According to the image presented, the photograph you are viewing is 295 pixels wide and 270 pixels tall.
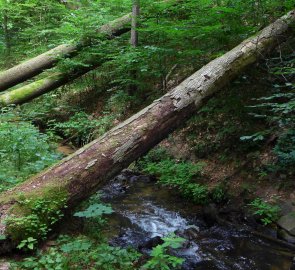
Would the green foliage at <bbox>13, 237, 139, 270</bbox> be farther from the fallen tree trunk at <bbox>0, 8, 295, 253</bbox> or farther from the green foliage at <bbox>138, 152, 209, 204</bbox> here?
the green foliage at <bbox>138, 152, 209, 204</bbox>

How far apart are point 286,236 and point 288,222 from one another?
27cm

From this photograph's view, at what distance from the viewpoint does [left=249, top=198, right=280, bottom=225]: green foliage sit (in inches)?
229

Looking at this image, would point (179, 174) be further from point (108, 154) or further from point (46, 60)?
point (46, 60)

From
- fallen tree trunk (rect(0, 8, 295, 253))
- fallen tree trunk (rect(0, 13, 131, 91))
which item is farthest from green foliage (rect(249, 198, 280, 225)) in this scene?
fallen tree trunk (rect(0, 13, 131, 91))

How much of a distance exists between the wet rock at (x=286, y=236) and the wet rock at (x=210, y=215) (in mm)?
Result: 1122

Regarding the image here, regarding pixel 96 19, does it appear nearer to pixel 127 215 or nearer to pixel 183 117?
pixel 183 117

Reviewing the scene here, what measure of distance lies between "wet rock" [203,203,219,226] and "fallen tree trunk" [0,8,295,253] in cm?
179

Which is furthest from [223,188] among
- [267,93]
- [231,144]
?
[267,93]

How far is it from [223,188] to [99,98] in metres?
6.86

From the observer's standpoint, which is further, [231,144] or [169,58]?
[169,58]

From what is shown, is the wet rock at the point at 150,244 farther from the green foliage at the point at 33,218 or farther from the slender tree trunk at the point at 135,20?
the slender tree trunk at the point at 135,20

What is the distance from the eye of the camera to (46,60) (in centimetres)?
1088

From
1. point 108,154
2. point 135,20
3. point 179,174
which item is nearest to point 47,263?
point 108,154

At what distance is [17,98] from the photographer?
10.2 metres
